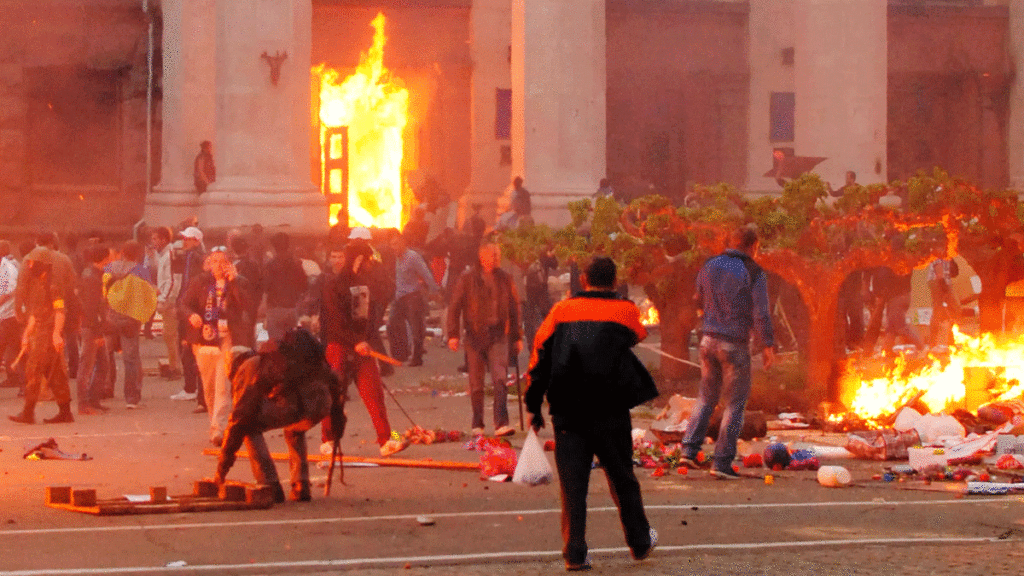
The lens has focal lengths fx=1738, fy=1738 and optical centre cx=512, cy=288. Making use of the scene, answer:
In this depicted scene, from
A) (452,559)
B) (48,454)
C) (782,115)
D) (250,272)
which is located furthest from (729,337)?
(782,115)

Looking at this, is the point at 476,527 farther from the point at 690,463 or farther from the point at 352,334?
the point at 352,334

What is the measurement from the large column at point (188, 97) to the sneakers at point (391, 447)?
18.5 meters

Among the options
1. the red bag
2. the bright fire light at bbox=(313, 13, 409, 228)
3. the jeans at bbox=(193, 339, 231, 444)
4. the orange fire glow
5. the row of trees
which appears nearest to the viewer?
the red bag

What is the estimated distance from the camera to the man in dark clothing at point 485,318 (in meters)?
14.3

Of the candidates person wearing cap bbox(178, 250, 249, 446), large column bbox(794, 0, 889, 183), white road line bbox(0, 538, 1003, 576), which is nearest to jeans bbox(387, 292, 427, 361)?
person wearing cap bbox(178, 250, 249, 446)

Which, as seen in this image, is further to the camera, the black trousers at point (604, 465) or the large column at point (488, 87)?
the large column at point (488, 87)

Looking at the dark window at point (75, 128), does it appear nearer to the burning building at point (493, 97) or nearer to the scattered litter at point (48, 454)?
the burning building at point (493, 97)

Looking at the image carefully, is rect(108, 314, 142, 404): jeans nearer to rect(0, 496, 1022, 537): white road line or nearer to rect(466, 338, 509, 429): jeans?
rect(466, 338, 509, 429): jeans

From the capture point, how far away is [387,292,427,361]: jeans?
20172 millimetres

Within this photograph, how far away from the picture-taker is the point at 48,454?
1287cm

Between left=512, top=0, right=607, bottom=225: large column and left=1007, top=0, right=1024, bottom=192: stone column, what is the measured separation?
1057cm

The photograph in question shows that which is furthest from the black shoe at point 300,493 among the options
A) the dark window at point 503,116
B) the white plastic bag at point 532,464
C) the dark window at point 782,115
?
the dark window at point 503,116

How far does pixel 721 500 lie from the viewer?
1068 cm

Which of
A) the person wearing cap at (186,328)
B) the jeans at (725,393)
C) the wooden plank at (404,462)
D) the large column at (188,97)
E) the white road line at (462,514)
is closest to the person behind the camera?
the white road line at (462,514)
